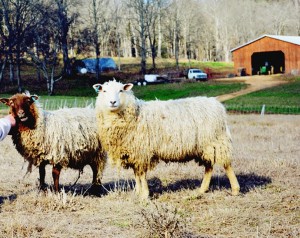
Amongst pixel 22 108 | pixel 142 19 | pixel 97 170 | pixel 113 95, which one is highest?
pixel 142 19

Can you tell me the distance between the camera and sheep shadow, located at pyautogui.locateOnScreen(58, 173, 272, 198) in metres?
9.15

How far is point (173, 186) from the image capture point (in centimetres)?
951

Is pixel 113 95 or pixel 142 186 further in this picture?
pixel 142 186

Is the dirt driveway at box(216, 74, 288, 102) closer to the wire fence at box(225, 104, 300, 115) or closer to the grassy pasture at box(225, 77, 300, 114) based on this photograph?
the grassy pasture at box(225, 77, 300, 114)

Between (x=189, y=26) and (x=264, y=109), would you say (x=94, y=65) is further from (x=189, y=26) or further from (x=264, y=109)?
(x=264, y=109)

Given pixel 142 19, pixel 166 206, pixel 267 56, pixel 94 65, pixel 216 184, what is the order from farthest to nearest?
1. pixel 94 65
2. pixel 142 19
3. pixel 267 56
4. pixel 216 184
5. pixel 166 206

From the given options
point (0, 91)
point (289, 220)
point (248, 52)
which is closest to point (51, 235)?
point (289, 220)

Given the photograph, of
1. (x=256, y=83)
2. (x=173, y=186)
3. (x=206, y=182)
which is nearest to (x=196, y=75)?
(x=256, y=83)

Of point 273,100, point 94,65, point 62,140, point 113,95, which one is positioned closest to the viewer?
point 113,95

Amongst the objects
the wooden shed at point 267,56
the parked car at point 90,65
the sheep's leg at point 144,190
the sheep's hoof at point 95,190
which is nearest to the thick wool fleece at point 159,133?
the sheep's leg at point 144,190

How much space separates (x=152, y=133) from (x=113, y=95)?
102 centimetres

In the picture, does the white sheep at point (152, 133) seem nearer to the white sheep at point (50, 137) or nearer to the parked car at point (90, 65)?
the white sheep at point (50, 137)

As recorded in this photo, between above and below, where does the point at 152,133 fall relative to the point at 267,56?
below

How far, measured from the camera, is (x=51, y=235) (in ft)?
20.4
